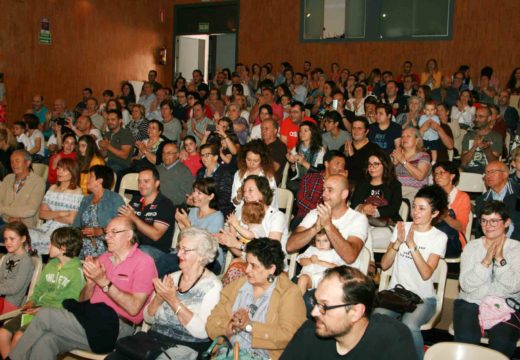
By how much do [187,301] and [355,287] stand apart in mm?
1223

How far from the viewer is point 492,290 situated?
11.8ft

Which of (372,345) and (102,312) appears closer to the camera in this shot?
(372,345)

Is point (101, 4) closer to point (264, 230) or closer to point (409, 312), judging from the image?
point (264, 230)

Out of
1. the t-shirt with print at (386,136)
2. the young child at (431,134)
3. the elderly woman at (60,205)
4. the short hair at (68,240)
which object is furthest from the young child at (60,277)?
the young child at (431,134)

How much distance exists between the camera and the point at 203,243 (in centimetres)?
340

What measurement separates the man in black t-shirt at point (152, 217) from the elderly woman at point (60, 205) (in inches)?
27.9

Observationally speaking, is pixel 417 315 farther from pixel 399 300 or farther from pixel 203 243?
pixel 203 243

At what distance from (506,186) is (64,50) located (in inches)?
394

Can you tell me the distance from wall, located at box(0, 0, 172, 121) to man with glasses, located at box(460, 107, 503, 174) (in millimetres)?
8489

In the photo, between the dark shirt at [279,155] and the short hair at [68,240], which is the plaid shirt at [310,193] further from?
the short hair at [68,240]

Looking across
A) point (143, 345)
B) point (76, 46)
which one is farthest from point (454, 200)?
point (76, 46)

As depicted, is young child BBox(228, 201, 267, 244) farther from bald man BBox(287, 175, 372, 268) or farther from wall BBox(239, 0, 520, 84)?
wall BBox(239, 0, 520, 84)

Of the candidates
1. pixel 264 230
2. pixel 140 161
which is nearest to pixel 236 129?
pixel 140 161

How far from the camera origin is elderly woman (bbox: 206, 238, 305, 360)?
3.02 m
